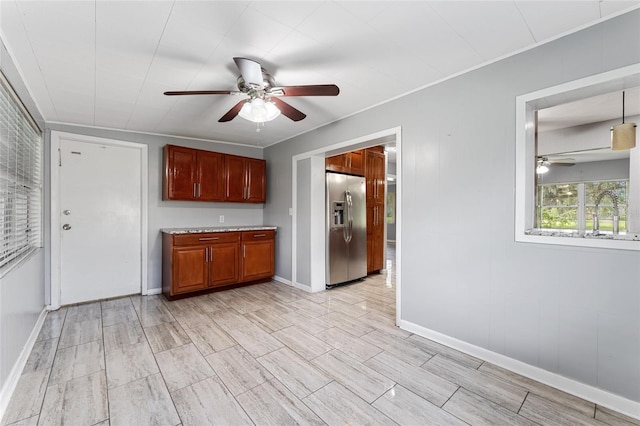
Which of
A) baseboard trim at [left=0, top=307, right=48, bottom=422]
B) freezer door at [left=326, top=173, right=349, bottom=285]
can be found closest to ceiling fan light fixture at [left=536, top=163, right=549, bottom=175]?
freezer door at [left=326, top=173, right=349, bottom=285]

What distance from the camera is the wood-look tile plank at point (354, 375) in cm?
183

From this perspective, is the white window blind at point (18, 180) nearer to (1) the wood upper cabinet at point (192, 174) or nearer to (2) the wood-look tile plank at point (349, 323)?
(1) the wood upper cabinet at point (192, 174)

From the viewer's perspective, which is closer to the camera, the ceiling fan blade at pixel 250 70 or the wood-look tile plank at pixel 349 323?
the ceiling fan blade at pixel 250 70

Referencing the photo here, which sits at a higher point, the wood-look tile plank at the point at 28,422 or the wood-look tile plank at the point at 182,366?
the wood-look tile plank at the point at 182,366

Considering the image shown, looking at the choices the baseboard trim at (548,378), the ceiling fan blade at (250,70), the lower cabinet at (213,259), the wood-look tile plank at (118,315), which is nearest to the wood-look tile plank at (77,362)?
the wood-look tile plank at (118,315)

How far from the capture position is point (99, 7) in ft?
5.05

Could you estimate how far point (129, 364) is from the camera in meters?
2.13

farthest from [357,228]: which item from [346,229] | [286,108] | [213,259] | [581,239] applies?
[581,239]

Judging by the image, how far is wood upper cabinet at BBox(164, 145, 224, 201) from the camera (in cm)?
382

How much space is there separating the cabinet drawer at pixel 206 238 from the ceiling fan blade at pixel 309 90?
2.38 meters

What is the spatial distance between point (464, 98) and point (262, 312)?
300 cm

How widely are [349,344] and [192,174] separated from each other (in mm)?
3133

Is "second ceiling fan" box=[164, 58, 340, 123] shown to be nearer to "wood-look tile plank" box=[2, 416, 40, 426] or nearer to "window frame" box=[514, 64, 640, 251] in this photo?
"window frame" box=[514, 64, 640, 251]

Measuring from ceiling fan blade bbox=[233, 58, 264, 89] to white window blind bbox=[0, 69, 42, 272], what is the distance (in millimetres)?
1500
